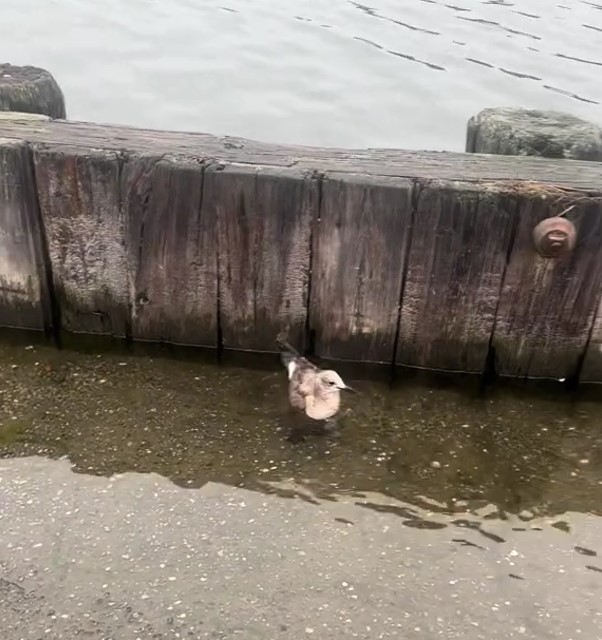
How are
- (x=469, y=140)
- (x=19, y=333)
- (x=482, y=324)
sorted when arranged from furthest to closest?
1. (x=469, y=140)
2. (x=19, y=333)
3. (x=482, y=324)

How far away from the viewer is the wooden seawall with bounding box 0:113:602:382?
3.88 m

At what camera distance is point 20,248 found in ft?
13.7

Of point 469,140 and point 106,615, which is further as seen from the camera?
point 469,140

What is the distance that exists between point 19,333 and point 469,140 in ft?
9.13

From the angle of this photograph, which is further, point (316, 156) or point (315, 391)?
point (316, 156)

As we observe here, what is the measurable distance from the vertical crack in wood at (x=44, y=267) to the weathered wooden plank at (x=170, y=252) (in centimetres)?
40

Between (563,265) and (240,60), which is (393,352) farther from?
(240,60)

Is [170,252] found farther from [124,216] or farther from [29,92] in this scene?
[29,92]

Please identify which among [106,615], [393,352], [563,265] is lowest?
[106,615]

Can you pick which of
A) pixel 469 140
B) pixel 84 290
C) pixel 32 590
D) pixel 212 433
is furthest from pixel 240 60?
pixel 32 590

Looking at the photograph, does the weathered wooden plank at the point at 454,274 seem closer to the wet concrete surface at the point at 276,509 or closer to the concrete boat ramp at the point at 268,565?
the wet concrete surface at the point at 276,509

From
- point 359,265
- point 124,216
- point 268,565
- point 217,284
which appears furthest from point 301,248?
point 268,565

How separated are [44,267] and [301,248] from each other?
1296 mm

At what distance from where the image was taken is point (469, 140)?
5.11m
